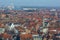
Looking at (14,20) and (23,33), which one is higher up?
(14,20)

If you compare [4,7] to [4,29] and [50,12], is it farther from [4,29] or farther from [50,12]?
[50,12]

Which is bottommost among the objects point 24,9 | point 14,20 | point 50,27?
point 50,27

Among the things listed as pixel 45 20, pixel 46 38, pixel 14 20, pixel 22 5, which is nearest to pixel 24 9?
pixel 22 5

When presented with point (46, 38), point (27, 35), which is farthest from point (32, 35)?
point (46, 38)

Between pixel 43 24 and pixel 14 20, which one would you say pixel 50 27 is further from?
pixel 14 20

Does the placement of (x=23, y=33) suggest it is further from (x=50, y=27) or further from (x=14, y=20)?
(x=50, y=27)

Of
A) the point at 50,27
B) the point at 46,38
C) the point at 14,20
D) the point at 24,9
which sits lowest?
the point at 46,38

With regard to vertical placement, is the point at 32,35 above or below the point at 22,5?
below
